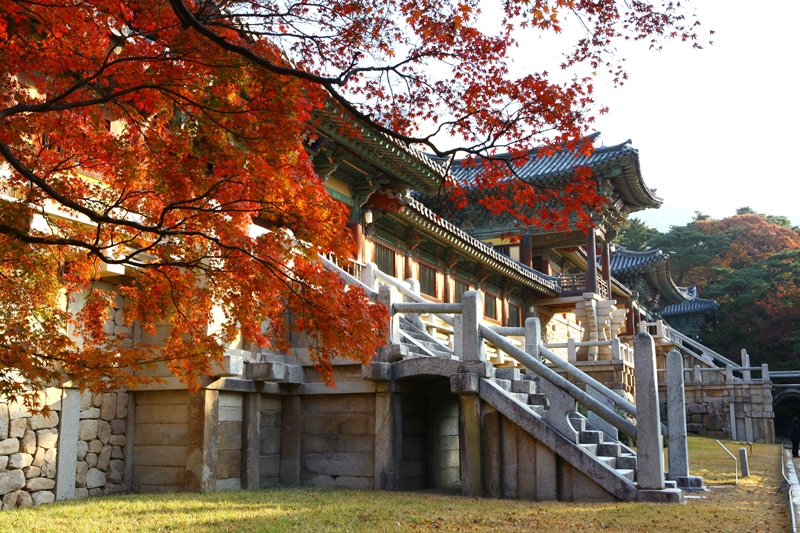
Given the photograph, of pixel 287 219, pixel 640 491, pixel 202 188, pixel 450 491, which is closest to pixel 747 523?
pixel 640 491

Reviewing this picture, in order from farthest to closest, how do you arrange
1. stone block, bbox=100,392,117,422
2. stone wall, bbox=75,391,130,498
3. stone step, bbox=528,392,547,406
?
stone step, bbox=528,392,547,406
stone block, bbox=100,392,117,422
stone wall, bbox=75,391,130,498

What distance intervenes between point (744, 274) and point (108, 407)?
45511 mm

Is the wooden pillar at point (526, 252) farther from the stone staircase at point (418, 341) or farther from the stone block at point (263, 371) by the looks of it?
the stone block at point (263, 371)

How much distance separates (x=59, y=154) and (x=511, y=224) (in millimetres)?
23834

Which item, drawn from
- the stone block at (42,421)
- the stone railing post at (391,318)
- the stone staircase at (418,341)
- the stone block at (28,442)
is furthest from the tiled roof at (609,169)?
the stone block at (28,442)

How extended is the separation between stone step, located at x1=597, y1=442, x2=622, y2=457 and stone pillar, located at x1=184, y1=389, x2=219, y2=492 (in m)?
5.40

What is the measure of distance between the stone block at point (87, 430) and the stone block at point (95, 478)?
440mm

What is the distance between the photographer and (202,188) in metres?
7.62

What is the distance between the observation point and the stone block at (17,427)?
9.20m

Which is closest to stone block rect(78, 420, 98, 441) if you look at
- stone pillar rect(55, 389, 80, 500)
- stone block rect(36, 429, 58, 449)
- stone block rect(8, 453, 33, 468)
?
stone pillar rect(55, 389, 80, 500)

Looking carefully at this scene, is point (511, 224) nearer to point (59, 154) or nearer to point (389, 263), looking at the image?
point (389, 263)

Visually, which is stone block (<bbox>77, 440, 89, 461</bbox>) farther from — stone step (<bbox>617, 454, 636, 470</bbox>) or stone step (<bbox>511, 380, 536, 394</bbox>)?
stone step (<bbox>617, 454, 636, 470</bbox>)

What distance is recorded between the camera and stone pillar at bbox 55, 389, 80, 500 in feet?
31.8

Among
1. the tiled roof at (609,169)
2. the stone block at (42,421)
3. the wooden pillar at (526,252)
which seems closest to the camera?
the stone block at (42,421)
